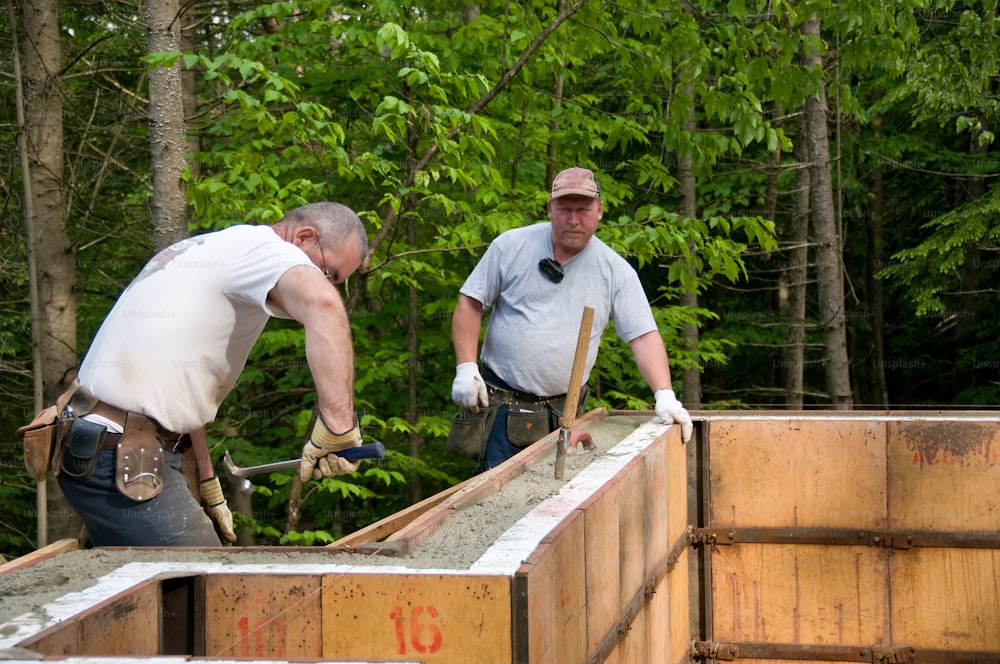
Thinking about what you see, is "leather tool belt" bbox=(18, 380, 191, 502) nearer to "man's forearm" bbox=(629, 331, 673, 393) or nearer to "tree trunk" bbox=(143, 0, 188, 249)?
"tree trunk" bbox=(143, 0, 188, 249)

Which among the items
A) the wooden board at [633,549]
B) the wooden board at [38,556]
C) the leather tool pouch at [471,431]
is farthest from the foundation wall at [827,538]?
the wooden board at [38,556]

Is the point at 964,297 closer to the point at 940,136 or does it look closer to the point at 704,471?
the point at 940,136

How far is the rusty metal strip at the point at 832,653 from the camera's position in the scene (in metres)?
5.38

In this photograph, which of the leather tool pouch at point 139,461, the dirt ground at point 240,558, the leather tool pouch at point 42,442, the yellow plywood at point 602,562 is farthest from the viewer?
the leather tool pouch at point 42,442

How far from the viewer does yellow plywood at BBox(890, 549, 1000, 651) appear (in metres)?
5.38

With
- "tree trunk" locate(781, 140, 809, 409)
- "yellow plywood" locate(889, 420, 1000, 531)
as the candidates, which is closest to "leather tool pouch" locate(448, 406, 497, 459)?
"yellow plywood" locate(889, 420, 1000, 531)

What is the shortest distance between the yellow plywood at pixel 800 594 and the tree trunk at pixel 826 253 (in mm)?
6007

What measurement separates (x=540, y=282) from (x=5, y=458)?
9784mm

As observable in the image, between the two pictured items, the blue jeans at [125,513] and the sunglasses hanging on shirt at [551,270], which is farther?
the sunglasses hanging on shirt at [551,270]

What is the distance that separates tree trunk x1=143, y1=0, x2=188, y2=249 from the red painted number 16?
140 inches

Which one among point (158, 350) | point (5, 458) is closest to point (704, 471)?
point (158, 350)

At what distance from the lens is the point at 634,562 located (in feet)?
12.8

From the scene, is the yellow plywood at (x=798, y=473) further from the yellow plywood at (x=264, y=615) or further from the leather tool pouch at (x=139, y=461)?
the yellow plywood at (x=264, y=615)

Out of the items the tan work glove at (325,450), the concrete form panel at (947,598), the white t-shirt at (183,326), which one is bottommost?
the concrete form panel at (947,598)
